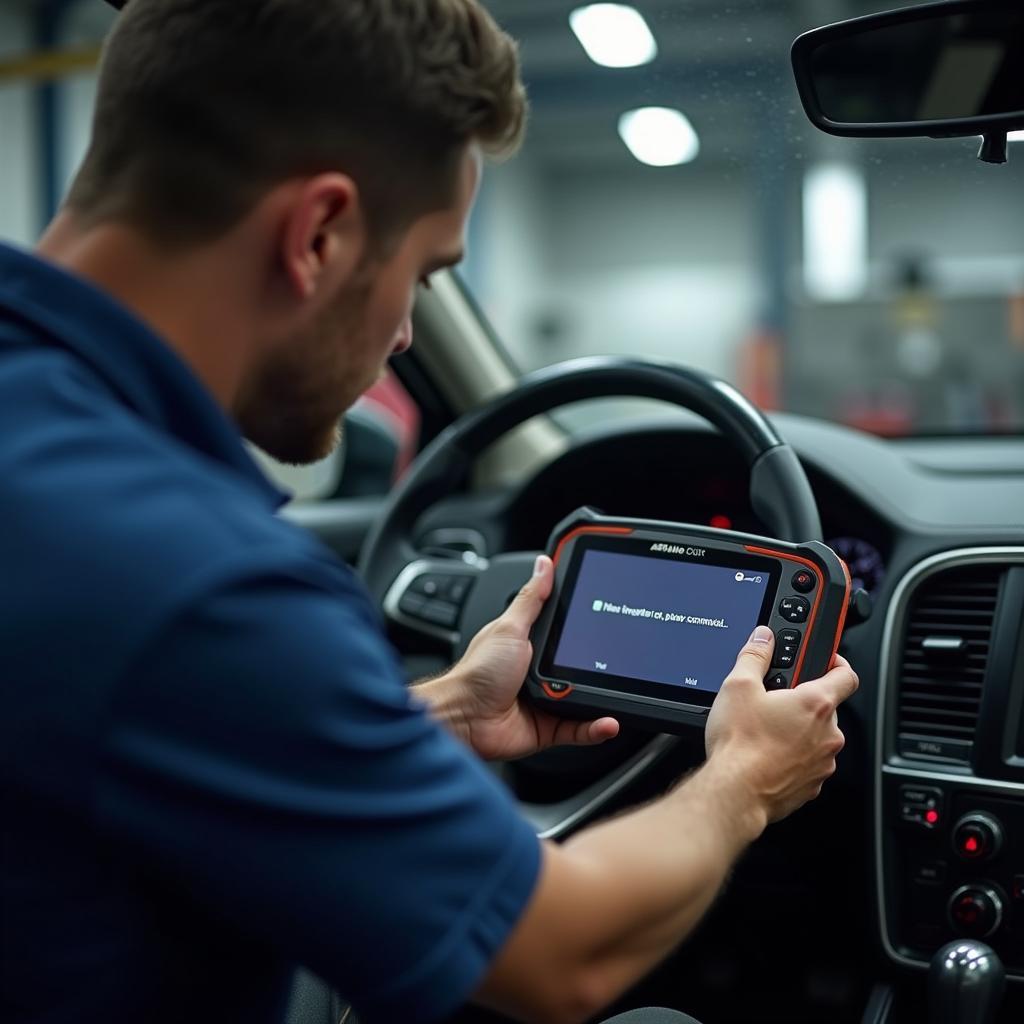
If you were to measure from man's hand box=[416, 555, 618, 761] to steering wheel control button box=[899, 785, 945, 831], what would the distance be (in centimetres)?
40

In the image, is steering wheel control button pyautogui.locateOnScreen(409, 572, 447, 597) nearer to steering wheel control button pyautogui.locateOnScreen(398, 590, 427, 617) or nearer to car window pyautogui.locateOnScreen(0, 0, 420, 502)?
steering wheel control button pyautogui.locateOnScreen(398, 590, 427, 617)

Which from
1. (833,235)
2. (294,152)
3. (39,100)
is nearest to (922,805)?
(294,152)

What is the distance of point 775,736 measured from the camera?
936 millimetres

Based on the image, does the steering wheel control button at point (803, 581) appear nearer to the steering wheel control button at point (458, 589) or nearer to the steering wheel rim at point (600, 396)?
the steering wheel rim at point (600, 396)

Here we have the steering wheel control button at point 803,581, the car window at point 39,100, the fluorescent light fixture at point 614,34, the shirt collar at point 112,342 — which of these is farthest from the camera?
the car window at point 39,100

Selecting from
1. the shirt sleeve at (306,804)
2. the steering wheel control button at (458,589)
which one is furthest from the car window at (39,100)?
the shirt sleeve at (306,804)

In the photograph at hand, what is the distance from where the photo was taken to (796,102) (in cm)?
153

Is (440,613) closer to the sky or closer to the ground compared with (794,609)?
closer to the ground

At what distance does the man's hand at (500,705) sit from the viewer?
117cm

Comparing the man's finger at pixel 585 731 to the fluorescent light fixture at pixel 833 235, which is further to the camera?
the fluorescent light fixture at pixel 833 235

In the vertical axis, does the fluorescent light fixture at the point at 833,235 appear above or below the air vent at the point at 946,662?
below

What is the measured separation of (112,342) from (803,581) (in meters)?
0.61

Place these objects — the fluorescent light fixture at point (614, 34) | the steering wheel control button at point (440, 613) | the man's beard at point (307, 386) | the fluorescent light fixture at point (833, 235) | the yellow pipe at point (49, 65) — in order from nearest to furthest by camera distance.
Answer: the man's beard at point (307, 386)
the steering wheel control button at point (440, 613)
the fluorescent light fixture at point (614, 34)
the yellow pipe at point (49, 65)
the fluorescent light fixture at point (833, 235)

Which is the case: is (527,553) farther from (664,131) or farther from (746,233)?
(746,233)
